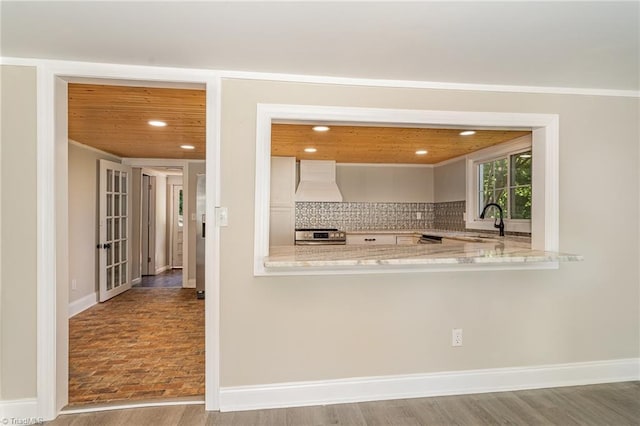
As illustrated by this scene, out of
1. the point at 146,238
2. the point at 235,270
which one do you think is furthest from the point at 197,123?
the point at 146,238

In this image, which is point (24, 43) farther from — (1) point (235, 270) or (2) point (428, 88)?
(2) point (428, 88)

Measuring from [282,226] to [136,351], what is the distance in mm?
2613

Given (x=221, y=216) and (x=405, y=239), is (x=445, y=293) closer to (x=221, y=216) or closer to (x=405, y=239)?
(x=221, y=216)

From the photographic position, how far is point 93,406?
85.4 inches

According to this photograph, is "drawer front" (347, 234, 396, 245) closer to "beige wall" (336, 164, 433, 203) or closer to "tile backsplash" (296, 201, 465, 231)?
"tile backsplash" (296, 201, 465, 231)

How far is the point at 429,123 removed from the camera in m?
2.37

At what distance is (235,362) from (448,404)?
1439 mm

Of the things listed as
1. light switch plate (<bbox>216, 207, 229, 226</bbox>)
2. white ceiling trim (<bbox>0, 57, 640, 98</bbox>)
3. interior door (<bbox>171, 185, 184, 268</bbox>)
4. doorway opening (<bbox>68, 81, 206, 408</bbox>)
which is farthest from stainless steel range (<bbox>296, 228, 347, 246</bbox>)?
interior door (<bbox>171, 185, 184, 268</bbox>)

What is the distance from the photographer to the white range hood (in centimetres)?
537

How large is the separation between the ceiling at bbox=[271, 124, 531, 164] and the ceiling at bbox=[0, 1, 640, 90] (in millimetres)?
1060

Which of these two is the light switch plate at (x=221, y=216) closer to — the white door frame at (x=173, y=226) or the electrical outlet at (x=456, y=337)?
the electrical outlet at (x=456, y=337)

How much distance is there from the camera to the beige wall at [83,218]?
161 inches

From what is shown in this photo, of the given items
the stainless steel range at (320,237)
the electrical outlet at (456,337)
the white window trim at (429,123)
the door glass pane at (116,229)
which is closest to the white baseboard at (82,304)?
the door glass pane at (116,229)

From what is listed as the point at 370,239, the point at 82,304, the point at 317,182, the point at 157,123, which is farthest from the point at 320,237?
the point at 82,304
